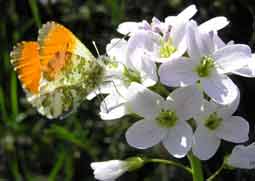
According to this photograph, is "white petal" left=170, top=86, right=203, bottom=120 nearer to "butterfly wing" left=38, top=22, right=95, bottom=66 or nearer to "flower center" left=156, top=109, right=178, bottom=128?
"flower center" left=156, top=109, right=178, bottom=128

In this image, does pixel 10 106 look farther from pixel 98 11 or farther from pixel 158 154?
pixel 158 154

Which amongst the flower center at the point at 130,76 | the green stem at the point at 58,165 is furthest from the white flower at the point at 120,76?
the green stem at the point at 58,165

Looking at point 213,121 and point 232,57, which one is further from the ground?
point 232,57

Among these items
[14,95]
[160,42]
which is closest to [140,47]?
[160,42]

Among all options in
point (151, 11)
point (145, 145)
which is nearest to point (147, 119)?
point (145, 145)

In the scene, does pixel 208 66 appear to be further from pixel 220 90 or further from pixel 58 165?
pixel 58 165
